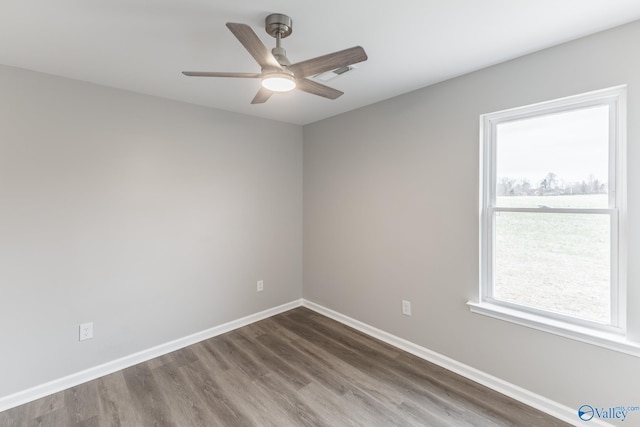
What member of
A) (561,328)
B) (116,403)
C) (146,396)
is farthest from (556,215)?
(116,403)

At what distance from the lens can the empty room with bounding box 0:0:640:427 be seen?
163cm

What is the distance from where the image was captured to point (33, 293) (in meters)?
2.12

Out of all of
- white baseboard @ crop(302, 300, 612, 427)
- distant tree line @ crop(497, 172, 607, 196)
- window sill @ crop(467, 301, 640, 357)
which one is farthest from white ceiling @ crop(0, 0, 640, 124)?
white baseboard @ crop(302, 300, 612, 427)

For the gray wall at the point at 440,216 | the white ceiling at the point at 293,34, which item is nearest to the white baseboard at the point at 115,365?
the gray wall at the point at 440,216

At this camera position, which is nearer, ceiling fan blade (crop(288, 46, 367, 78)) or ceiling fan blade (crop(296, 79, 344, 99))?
ceiling fan blade (crop(288, 46, 367, 78))

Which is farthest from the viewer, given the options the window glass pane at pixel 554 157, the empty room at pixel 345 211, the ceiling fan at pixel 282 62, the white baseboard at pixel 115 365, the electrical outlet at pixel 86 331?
the electrical outlet at pixel 86 331

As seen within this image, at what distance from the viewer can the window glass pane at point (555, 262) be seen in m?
1.77

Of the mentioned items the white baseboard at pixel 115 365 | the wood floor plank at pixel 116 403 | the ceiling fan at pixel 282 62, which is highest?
the ceiling fan at pixel 282 62

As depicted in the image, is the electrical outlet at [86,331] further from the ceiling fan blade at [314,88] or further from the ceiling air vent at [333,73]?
the ceiling air vent at [333,73]

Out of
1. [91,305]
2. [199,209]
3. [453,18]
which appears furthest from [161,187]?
[453,18]

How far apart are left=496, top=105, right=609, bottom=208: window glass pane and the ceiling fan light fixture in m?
1.65

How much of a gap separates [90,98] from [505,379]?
3.88 metres

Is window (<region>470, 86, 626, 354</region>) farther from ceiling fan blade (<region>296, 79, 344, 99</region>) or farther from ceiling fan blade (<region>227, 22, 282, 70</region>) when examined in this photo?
ceiling fan blade (<region>227, 22, 282, 70</region>)

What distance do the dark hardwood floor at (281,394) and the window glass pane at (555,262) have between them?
74 cm
